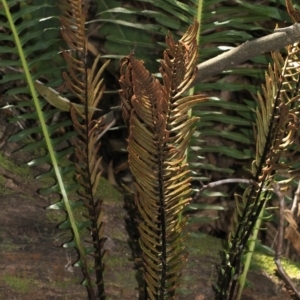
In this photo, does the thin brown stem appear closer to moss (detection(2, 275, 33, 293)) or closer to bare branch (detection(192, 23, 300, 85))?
bare branch (detection(192, 23, 300, 85))

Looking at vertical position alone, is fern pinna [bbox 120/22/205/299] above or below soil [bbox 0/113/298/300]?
above

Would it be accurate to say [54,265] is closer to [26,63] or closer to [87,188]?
[87,188]

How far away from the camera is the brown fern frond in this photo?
102 cm

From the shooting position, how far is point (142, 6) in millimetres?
2246

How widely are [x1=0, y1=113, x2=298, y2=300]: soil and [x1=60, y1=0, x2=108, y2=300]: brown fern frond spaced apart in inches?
1.9

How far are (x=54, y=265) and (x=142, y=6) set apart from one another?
1.25 metres

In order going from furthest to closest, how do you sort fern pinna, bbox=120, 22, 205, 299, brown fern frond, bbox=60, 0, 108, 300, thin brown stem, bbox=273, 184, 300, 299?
thin brown stem, bbox=273, 184, 300, 299
brown fern frond, bbox=60, 0, 108, 300
fern pinna, bbox=120, 22, 205, 299

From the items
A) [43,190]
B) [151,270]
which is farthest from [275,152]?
[43,190]

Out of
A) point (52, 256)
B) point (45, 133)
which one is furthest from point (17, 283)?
point (45, 133)

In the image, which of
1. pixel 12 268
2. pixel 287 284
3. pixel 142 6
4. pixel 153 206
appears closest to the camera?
pixel 153 206

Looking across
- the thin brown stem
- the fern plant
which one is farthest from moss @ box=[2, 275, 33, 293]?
the thin brown stem

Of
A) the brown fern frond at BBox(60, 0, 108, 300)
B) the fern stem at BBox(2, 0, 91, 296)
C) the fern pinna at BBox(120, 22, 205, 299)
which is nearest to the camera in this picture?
the fern pinna at BBox(120, 22, 205, 299)

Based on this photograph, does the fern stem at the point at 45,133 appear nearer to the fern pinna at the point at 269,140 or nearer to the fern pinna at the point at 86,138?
the fern pinna at the point at 86,138

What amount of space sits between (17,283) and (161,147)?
1.83 ft
